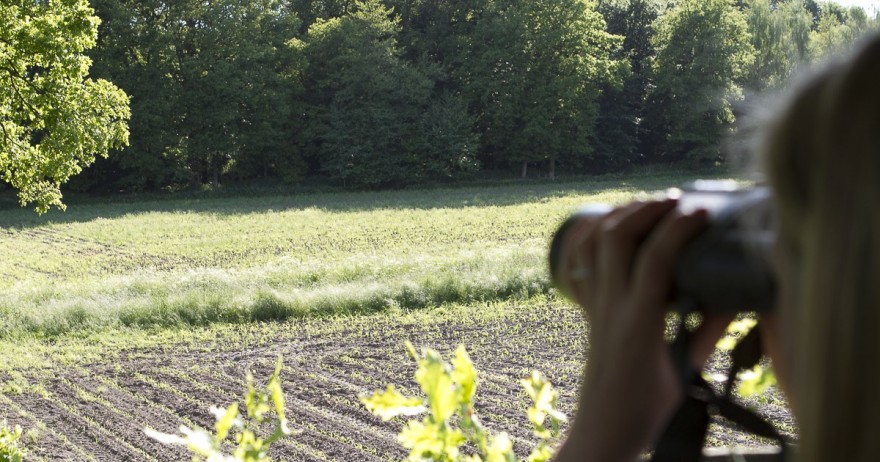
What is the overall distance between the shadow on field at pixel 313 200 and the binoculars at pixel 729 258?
39932 millimetres

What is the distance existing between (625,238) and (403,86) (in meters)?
55.2

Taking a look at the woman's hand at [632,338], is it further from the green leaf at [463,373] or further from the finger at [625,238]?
the green leaf at [463,373]

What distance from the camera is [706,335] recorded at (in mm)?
890

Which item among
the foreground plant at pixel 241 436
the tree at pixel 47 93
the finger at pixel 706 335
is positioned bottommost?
→ the foreground plant at pixel 241 436

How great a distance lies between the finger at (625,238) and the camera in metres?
0.82

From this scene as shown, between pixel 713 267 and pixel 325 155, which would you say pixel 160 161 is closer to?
pixel 325 155

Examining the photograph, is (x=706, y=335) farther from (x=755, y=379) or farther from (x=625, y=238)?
(x=755, y=379)

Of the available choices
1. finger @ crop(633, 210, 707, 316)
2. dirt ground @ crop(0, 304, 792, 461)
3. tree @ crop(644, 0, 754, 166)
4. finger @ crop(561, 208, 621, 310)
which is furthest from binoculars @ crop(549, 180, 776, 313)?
tree @ crop(644, 0, 754, 166)

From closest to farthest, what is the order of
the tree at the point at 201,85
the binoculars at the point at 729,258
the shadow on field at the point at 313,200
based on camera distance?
1. the binoculars at the point at 729,258
2. the shadow on field at the point at 313,200
3. the tree at the point at 201,85

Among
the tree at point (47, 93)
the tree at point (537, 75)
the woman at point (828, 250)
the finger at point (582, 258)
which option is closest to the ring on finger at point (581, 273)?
the finger at point (582, 258)

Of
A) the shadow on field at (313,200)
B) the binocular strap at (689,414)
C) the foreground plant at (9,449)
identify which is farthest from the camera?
the shadow on field at (313,200)

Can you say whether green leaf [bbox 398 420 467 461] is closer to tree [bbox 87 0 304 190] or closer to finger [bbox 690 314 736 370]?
finger [bbox 690 314 736 370]

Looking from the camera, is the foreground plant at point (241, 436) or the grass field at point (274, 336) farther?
the grass field at point (274, 336)

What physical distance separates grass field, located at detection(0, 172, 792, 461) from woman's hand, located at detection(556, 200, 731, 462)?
7.82 metres
